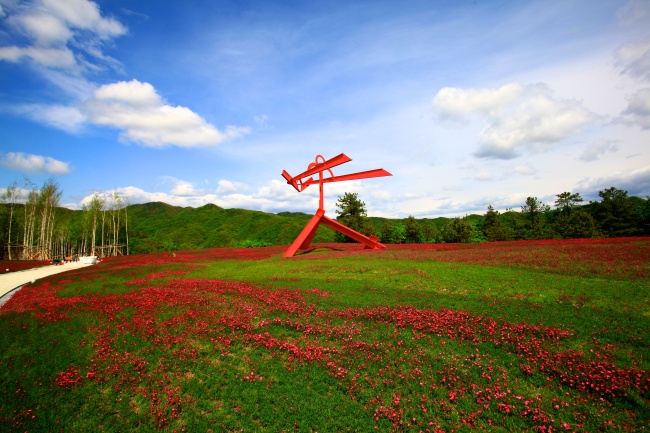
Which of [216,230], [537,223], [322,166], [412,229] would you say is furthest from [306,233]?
[216,230]

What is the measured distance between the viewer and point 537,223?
68.0m

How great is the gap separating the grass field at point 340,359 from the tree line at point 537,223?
47.9 m

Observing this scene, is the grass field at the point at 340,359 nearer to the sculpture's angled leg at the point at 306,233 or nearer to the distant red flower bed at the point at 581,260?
the distant red flower bed at the point at 581,260

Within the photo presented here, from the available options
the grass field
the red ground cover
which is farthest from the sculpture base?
the red ground cover

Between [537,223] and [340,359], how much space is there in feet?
244

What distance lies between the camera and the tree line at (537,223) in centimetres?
5769

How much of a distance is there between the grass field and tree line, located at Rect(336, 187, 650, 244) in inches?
1886

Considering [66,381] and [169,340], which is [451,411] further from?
[66,381]

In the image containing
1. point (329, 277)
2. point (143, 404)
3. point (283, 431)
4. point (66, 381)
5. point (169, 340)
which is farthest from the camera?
point (329, 277)

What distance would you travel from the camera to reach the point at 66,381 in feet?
28.1

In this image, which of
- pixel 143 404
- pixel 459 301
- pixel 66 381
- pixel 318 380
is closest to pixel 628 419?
pixel 318 380

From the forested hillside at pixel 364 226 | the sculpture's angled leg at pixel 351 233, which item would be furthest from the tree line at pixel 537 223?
the sculpture's angled leg at pixel 351 233

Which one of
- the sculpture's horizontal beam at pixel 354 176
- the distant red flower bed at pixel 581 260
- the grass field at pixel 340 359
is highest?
the sculpture's horizontal beam at pixel 354 176

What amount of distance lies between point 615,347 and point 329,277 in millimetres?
14724
